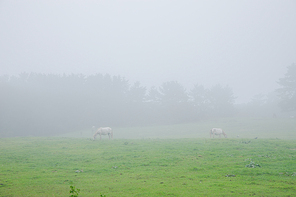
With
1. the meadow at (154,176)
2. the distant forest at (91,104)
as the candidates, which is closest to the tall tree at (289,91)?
the distant forest at (91,104)

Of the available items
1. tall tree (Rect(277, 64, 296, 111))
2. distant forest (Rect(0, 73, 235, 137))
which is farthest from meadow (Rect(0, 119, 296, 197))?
tall tree (Rect(277, 64, 296, 111))

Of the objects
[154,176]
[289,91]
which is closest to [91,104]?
[154,176]

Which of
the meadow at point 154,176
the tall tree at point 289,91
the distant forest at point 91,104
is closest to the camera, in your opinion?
the meadow at point 154,176

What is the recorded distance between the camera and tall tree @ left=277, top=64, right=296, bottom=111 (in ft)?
233

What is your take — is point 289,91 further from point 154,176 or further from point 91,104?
point 154,176

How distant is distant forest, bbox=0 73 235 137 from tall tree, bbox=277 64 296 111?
20.9 metres

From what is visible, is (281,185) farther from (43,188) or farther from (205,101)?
(205,101)

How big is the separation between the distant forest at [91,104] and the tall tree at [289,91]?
20861mm

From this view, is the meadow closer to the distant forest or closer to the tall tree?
the distant forest

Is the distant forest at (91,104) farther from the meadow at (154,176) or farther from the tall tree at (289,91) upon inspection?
the meadow at (154,176)

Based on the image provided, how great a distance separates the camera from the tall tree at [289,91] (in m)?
70.9

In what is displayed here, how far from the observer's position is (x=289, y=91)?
2992 inches

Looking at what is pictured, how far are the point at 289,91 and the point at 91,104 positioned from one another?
75331mm

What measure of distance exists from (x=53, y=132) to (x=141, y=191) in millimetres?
64403
